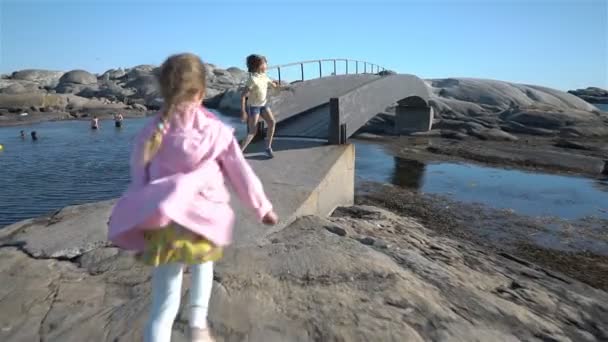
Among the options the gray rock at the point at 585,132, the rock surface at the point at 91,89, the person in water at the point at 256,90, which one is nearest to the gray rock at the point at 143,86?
the rock surface at the point at 91,89

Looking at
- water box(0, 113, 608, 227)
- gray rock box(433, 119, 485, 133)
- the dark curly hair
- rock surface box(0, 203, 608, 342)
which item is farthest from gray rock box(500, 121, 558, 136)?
the dark curly hair

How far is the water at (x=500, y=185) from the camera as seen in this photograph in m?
12.1

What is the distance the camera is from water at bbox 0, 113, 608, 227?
11812 millimetres

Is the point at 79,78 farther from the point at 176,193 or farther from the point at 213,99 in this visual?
the point at 176,193

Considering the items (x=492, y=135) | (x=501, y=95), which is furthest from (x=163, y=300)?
(x=501, y=95)

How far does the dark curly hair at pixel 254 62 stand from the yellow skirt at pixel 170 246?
14.9 ft

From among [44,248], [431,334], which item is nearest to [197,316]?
[431,334]

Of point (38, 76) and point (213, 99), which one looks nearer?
point (213, 99)

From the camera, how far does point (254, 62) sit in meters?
6.46

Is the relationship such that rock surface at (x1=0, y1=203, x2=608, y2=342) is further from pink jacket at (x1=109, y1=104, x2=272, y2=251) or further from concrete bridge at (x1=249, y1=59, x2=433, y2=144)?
concrete bridge at (x1=249, y1=59, x2=433, y2=144)

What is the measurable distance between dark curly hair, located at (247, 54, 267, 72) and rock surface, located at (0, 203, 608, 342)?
2510 mm

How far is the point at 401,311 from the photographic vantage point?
361 centimetres

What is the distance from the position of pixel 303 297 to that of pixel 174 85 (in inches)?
84.4

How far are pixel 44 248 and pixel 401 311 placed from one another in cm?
374
